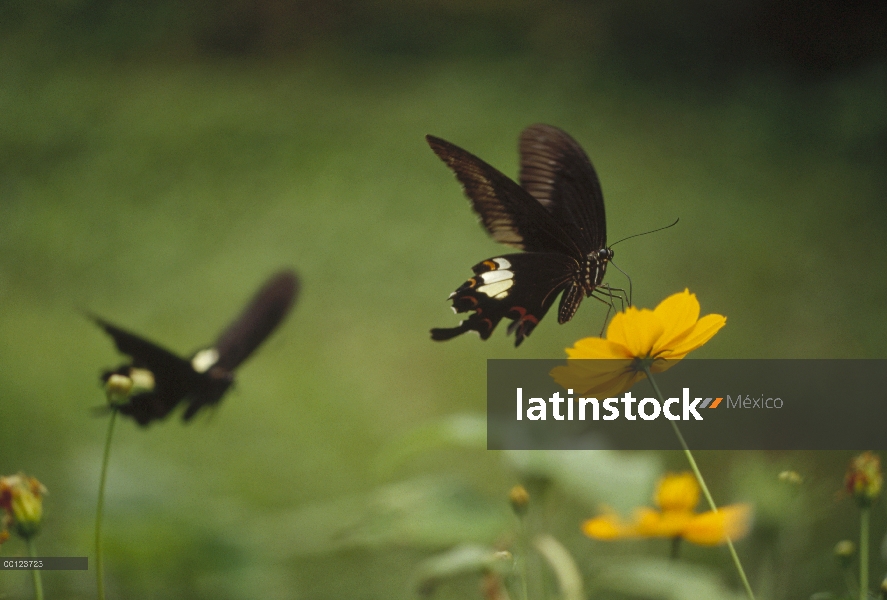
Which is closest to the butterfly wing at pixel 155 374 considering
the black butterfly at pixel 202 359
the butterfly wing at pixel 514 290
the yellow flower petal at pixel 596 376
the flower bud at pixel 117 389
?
the black butterfly at pixel 202 359

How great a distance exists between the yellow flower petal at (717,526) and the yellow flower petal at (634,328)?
0.10m

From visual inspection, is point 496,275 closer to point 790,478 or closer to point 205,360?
point 790,478

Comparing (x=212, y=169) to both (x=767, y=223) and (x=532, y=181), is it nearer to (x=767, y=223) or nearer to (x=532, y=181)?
(x=767, y=223)

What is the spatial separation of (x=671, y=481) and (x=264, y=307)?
431 mm

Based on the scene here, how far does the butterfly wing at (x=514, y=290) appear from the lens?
544mm

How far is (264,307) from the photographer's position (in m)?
0.78

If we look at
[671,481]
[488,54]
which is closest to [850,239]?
[488,54]

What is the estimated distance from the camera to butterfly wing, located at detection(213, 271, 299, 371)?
2.46ft

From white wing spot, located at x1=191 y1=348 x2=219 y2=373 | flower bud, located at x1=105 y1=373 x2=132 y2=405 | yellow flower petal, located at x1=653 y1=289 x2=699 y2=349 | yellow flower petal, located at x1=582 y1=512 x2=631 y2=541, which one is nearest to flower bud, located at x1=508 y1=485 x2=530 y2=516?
yellow flower petal, located at x1=582 y1=512 x2=631 y2=541

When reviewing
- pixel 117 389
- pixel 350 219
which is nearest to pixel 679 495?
pixel 117 389

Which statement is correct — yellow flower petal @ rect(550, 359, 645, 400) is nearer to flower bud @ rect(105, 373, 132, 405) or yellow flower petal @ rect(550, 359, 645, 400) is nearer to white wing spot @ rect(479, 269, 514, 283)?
white wing spot @ rect(479, 269, 514, 283)

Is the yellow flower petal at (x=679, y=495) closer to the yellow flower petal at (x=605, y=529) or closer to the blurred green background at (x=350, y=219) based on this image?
the yellow flower petal at (x=605, y=529)

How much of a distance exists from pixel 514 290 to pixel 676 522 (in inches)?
7.8

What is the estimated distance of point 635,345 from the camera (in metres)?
0.44
